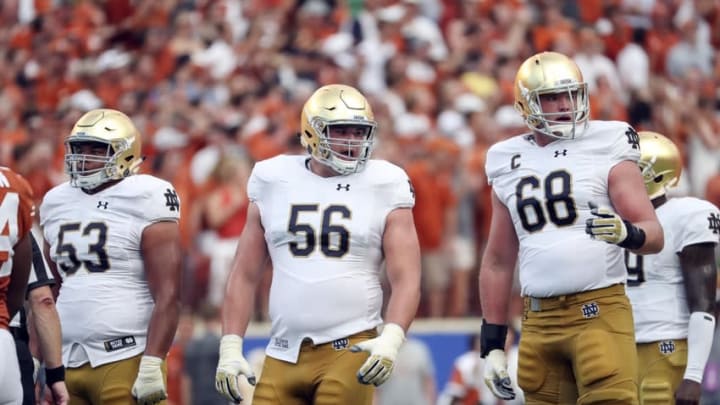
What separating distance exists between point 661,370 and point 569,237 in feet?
3.79

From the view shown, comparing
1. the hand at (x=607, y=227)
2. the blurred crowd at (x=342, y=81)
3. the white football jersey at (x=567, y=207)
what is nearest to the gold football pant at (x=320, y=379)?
the white football jersey at (x=567, y=207)

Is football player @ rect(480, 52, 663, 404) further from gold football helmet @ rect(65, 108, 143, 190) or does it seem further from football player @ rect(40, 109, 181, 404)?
gold football helmet @ rect(65, 108, 143, 190)

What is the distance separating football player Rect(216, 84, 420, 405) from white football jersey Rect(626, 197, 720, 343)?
1.43 metres

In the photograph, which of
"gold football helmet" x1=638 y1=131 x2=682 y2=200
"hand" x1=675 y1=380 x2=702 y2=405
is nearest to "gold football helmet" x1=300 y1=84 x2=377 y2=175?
"gold football helmet" x1=638 y1=131 x2=682 y2=200

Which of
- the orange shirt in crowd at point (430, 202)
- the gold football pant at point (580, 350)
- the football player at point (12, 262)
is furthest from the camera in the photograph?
the orange shirt in crowd at point (430, 202)

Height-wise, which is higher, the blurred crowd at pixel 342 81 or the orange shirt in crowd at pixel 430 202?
the blurred crowd at pixel 342 81

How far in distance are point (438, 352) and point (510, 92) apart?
3313 mm

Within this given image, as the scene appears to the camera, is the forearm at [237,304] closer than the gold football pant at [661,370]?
Yes

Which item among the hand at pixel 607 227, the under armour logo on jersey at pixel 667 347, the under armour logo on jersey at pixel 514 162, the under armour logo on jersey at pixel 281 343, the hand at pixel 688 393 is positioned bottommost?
the hand at pixel 688 393

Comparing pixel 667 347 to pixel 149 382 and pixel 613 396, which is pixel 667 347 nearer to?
pixel 613 396

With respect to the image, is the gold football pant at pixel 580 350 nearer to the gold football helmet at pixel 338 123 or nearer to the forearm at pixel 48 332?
the gold football helmet at pixel 338 123

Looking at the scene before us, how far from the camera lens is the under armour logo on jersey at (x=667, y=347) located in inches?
312

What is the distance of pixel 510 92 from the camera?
50.6 ft

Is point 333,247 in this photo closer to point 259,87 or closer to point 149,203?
point 149,203
